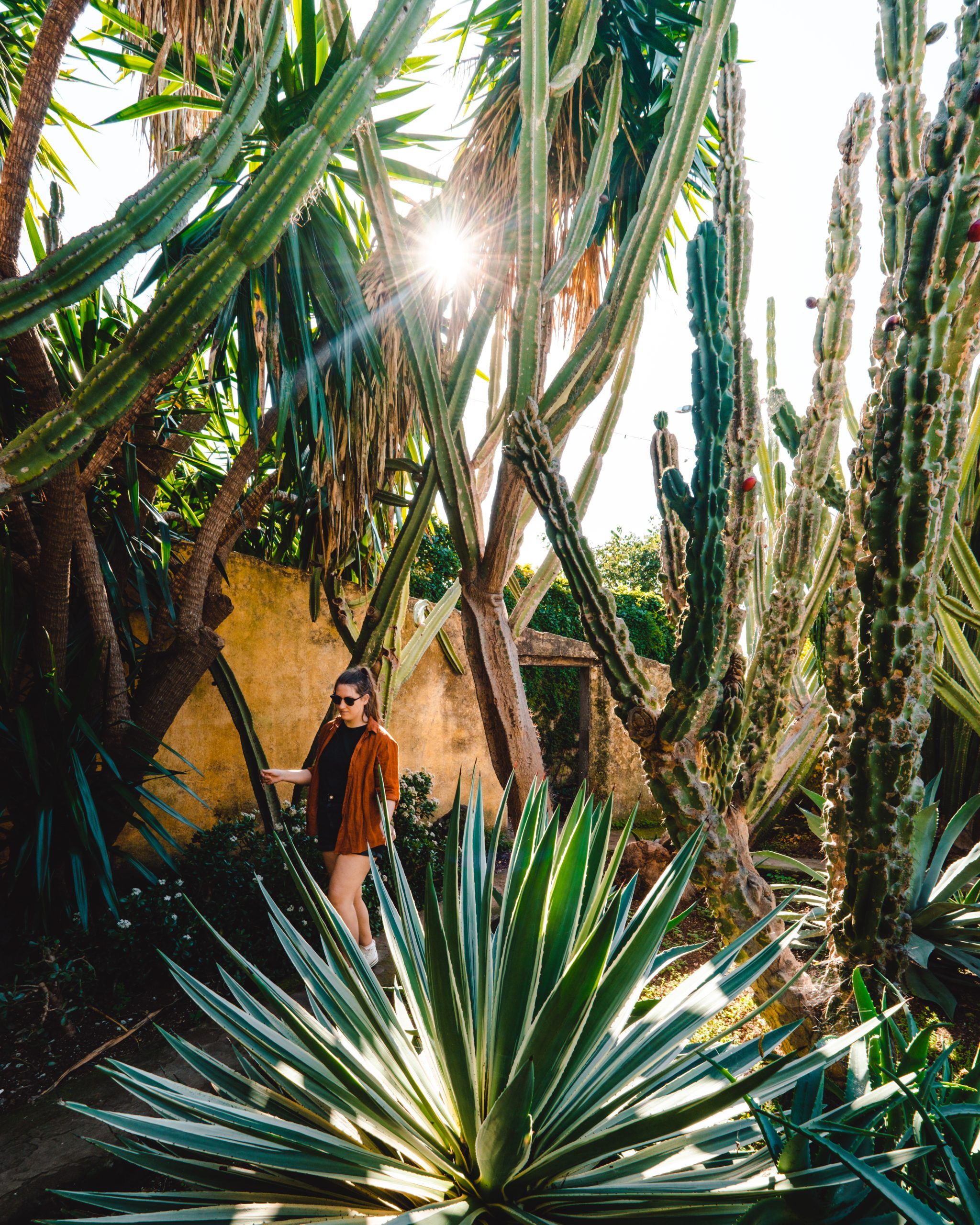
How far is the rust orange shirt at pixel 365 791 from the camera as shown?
2.98m

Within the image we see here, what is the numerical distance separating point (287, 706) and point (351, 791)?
1.82 meters

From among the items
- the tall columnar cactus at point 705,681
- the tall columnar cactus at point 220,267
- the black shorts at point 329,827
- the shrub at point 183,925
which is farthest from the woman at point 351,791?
the tall columnar cactus at point 220,267

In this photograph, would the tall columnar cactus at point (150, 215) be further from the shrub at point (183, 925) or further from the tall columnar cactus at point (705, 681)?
the shrub at point (183, 925)

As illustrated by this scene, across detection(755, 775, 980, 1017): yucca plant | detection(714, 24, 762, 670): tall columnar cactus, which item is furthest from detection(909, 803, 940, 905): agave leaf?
detection(714, 24, 762, 670): tall columnar cactus

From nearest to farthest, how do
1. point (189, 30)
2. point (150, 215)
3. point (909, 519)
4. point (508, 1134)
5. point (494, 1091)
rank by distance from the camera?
point (508, 1134) → point (494, 1091) → point (909, 519) → point (150, 215) → point (189, 30)

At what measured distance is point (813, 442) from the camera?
2.59m

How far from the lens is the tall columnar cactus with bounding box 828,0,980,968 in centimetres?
182

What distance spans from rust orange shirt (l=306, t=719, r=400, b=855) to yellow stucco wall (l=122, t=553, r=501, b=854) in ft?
3.58

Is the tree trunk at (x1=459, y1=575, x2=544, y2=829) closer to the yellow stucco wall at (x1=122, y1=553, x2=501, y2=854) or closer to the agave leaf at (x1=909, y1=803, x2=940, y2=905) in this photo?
the yellow stucco wall at (x1=122, y1=553, x2=501, y2=854)

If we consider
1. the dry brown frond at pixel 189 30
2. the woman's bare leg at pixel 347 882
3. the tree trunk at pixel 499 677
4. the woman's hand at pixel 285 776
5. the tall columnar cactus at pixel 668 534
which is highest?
the dry brown frond at pixel 189 30

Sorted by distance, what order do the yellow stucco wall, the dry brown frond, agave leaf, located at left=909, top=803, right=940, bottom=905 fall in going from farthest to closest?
the yellow stucco wall → agave leaf, located at left=909, top=803, right=940, bottom=905 → the dry brown frond

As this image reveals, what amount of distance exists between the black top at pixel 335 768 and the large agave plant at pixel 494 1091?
1534mm

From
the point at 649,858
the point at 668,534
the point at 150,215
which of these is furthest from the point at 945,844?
the point at 150,215

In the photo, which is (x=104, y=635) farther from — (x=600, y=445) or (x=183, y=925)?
(x=600, y=445)
